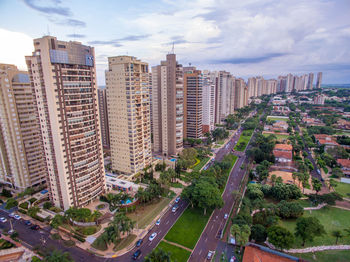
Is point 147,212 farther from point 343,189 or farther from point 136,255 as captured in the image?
point 343,189

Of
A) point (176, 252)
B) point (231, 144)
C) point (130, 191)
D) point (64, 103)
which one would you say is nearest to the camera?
point (176, 252)

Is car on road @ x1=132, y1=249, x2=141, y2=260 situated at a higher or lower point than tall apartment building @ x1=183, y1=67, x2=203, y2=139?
lower

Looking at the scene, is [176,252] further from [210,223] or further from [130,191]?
[130,191]

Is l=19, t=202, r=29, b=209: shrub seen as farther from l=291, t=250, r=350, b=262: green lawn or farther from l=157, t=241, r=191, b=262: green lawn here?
l=291, t=250, r=350, b=262: green lawn

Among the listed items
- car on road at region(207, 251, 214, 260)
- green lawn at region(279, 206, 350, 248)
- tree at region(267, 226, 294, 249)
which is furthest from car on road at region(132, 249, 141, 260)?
green lawn at region(279, 206, 350, 248)

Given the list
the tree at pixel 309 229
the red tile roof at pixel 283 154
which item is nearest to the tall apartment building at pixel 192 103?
the red tile roof at pixel 283 154

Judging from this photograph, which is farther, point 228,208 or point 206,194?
point 228,208

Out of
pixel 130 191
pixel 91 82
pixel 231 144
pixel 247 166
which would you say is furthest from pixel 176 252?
pixel 231 144
